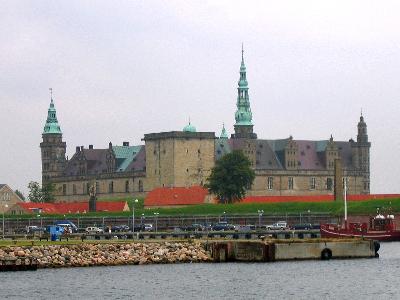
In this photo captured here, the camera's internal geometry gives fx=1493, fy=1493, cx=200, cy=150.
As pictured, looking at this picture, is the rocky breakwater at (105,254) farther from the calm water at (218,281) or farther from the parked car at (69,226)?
the parked car at (69,226)

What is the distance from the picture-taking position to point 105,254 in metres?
108

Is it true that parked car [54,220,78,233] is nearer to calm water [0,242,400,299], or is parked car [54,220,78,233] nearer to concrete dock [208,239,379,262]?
concrete dock [208,239,379,262]

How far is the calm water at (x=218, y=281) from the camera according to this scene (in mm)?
85625

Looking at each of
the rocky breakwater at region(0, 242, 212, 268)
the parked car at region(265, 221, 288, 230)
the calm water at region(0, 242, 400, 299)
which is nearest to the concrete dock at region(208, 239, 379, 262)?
the calm water at region(0, 242, 400, 299)

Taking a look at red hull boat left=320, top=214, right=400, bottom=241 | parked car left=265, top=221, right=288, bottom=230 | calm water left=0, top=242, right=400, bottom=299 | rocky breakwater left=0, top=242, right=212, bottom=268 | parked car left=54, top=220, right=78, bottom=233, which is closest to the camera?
calm water left=0, top=242, right=400, bottom=299

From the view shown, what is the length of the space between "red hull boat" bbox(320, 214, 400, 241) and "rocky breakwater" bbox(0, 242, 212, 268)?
2631 centimetres

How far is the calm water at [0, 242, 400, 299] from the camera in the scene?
281 feet

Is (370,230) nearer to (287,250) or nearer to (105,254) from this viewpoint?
(287,250)

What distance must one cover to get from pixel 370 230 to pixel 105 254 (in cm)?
4513

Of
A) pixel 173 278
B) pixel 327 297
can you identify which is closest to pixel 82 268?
pixel 173 278

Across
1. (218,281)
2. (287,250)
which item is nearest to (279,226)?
(287,250)

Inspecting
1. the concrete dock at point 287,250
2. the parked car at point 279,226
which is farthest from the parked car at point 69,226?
the concrete dock at point 287,250

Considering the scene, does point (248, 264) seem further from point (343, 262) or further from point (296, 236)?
point (296, 236)

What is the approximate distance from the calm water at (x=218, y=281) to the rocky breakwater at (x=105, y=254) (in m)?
1.94
